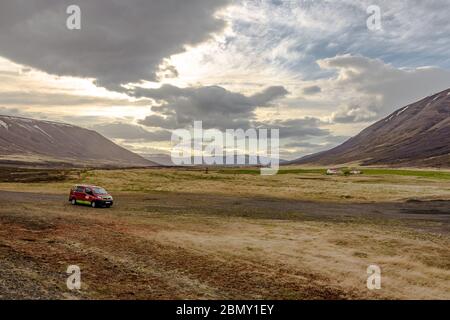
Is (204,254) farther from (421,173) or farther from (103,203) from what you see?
(421,173)

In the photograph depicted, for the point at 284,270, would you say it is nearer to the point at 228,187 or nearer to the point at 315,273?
the point at 315,273

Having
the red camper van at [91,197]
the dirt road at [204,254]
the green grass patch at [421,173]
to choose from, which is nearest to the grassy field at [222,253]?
the dirt road at [204,254]

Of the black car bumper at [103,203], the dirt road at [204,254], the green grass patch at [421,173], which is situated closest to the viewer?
the dirt road at [204,254]

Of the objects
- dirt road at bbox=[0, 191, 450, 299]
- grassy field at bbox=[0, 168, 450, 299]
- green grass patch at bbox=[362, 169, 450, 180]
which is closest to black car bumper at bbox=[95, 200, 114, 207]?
grassy field at bbox=[0, 168, 450, 299]

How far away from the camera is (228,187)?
68.8 meters

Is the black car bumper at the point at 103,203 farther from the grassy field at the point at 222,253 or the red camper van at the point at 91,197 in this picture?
the grassy field at the point at 222,253

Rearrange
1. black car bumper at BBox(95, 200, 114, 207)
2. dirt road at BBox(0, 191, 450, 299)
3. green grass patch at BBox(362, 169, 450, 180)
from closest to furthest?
dirt road at BBox(0, 191, 450, 299) < black car bumper at BBox(95, 200, 114, 207) < green grass patch at BBox(362, 169, 450, 180)

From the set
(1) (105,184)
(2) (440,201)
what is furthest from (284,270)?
(1) (105,184)

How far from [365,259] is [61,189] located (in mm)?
55255

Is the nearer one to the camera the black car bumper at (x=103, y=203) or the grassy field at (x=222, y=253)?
the grassy field at (x=222, y=253)

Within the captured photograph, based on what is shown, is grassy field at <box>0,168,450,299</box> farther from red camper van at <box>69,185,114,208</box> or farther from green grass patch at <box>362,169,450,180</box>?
green grass patch at <box>362,169,450,180</box>

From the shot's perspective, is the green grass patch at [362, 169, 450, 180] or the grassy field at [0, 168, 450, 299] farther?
the green grass patch at [362, 169, 450, 180]

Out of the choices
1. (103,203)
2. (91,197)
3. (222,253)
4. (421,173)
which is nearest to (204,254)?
(222,253)

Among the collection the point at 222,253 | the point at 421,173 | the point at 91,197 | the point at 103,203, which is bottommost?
the point at 222,253
